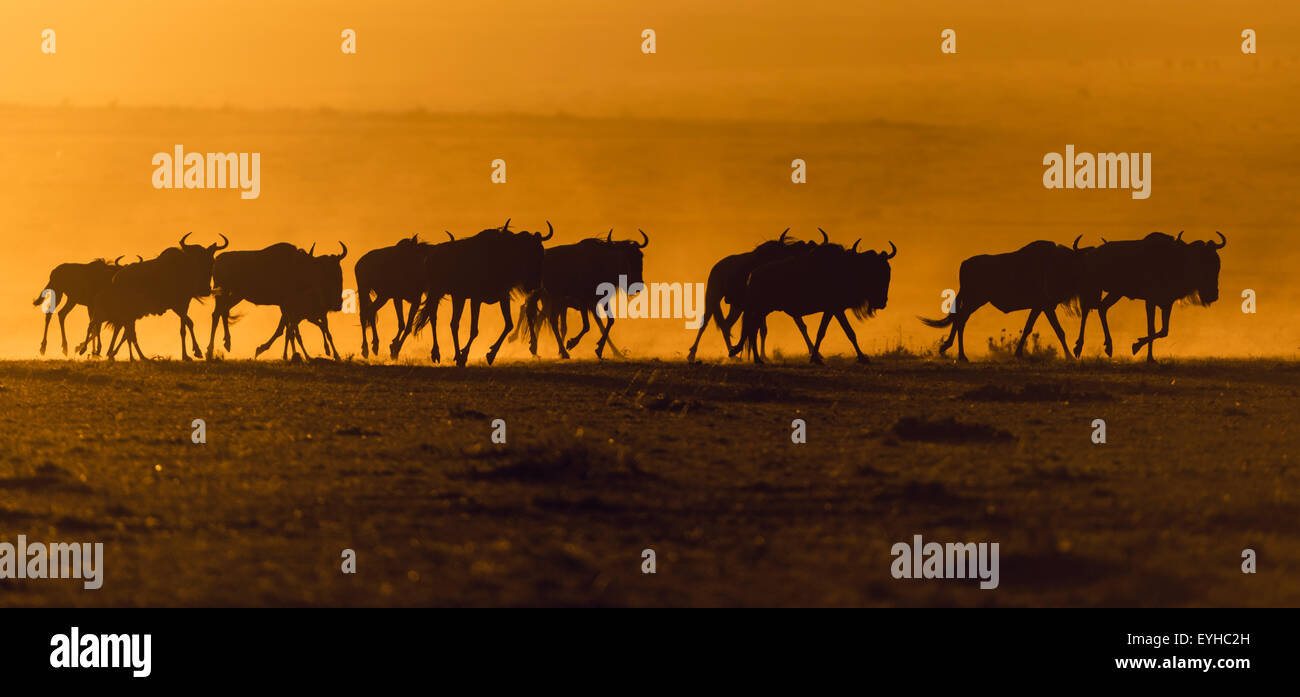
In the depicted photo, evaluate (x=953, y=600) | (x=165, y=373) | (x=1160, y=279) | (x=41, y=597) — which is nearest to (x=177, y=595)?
(x=41, y=597)

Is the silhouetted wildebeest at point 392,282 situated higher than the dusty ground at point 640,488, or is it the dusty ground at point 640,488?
the silhouetted wildebeest at point 392,282

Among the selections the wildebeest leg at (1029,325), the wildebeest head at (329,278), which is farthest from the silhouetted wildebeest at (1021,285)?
the wildebeest head at (329,278)

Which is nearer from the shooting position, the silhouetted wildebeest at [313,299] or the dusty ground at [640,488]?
the dusty ground at [640,488]

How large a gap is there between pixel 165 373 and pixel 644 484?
1295 centimetres

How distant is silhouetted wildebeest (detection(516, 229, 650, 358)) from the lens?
29391 millimetres

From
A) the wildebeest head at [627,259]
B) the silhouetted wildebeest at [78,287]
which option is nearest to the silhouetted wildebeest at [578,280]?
the wildebeest head at [627,259]

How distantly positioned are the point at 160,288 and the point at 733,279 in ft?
34.7

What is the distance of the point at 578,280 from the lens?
29.4m

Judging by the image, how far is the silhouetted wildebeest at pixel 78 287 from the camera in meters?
31.5

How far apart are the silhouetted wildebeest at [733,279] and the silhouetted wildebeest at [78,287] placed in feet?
37.6

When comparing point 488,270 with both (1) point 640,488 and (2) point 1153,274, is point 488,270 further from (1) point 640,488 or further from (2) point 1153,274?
(1) point 640,488

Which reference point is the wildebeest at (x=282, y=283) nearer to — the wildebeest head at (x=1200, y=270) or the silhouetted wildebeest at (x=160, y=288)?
the silhouetted wildebeest at (x=160, y=288)

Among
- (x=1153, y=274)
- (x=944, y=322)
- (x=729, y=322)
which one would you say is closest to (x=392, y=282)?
(x=729, y=322)
